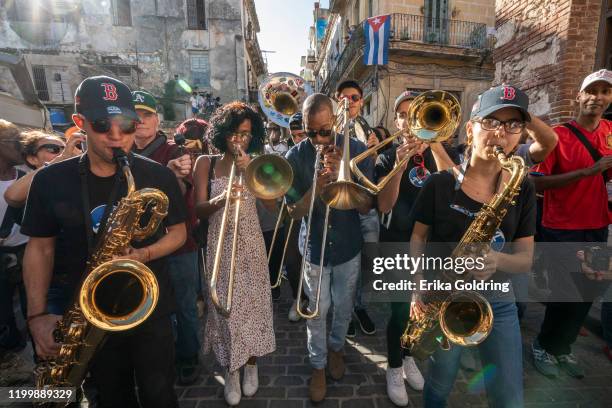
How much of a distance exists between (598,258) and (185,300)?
12.6ft

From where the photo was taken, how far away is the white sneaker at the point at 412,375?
2770 mm

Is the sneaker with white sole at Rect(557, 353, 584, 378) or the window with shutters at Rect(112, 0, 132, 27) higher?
the window with shutters at Rect(112, 0, 132, 27)

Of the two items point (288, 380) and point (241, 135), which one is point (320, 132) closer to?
point (241, 135)

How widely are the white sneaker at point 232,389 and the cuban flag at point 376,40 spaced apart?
37.1ft

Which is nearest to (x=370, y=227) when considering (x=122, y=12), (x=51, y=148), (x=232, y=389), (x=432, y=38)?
(x=232, y=389)

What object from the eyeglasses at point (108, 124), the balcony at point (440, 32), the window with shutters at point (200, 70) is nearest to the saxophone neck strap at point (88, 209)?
the eyeglasses at point (108, 124)

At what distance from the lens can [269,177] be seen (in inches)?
95.3

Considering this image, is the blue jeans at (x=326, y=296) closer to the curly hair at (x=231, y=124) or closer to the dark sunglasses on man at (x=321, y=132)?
the dark sunglasses on man at (x=321, y=132)

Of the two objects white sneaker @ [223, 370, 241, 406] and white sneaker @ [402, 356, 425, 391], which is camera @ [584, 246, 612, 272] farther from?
white sneaker @ [223, 370, 241, 406]

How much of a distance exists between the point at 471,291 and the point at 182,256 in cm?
246

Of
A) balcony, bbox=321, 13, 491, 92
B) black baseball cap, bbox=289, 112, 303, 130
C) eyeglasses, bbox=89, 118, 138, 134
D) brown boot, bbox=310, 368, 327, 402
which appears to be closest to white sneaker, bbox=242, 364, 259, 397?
brown boot, bbox=310, 368, 327, 402

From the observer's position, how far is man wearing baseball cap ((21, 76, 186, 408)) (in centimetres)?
179

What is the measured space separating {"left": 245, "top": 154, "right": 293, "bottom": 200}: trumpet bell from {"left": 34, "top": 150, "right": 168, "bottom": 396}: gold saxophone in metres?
0.75

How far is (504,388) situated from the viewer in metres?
1.71
